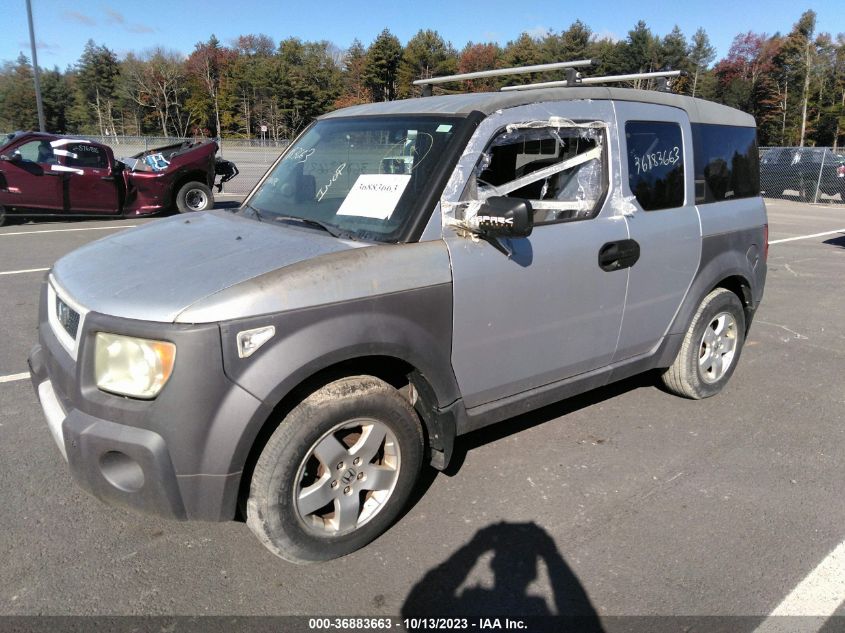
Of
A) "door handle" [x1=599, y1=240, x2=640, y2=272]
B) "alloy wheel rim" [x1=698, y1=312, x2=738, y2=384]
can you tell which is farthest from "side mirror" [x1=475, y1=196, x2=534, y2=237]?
"alloy wheel rim" [x1=698, y1=312, x2=738, y2=384]

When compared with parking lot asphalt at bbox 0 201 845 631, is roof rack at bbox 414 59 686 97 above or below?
above

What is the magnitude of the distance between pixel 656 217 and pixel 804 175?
74.0 ft

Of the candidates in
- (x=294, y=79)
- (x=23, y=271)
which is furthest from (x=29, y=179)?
(x=294, y=79)

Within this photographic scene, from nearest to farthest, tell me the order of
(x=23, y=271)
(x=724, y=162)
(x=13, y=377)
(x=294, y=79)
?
(x=724, y=162) < (x=13, y=377) < (x=23, y=271) < (x=294, y=79)

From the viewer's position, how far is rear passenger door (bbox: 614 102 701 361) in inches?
141

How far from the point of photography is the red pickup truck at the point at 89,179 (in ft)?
38.8

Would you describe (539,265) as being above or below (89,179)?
below

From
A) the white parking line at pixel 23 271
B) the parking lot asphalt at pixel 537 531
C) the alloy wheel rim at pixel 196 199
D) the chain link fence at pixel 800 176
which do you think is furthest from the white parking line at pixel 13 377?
the chain link fence at pixel 800 176

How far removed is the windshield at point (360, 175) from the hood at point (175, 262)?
19 cm

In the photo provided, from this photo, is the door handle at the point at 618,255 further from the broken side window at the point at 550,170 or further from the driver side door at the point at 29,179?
the driver side door at the point at 29,179

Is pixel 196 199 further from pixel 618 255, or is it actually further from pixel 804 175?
pixel 804 175

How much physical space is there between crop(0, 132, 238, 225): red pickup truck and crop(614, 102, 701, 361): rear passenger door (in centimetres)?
1146

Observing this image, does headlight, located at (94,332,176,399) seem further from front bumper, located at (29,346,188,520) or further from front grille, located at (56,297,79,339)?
front grille, located at (56,297,79,339)

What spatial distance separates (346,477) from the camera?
2.65 meters
